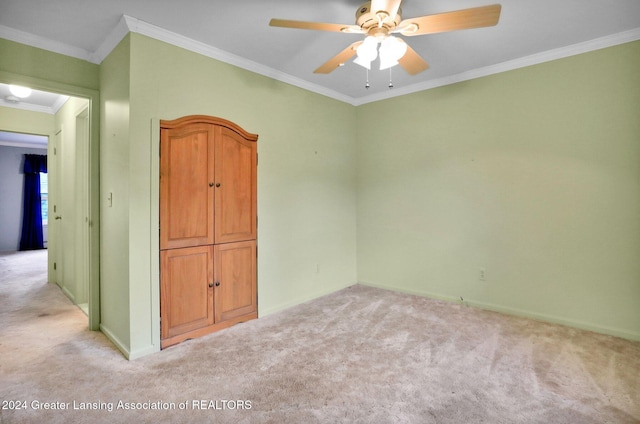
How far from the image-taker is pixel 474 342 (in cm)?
272

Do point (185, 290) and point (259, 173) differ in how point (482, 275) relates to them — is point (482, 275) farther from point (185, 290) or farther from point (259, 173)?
point (185, 290)

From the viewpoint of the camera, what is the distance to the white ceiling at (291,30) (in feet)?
7.51

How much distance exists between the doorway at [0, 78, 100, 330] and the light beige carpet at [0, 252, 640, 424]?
1.72 ft

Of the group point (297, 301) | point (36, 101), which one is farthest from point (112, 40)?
point (297, 301)

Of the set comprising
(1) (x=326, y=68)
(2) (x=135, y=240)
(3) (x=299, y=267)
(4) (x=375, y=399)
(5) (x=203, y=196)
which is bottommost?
(4) (x=375, y=399)

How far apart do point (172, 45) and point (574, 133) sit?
365 cm

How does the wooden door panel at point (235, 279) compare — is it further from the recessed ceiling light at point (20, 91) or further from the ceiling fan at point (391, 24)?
the recessed ceiling light at point (20, 91)

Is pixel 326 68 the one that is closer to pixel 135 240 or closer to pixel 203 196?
pixel 203 196

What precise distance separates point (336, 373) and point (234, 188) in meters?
1.86

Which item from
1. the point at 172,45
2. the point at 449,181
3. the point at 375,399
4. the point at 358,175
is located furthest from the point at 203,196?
the point at 449,181

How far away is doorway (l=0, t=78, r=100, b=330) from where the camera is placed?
296cm

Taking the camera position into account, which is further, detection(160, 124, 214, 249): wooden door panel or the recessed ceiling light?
the recessed ceiling light

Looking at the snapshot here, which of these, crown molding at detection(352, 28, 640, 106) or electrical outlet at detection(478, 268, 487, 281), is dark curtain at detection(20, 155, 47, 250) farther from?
electrical outlet at detection(478, 268, 487, 281)

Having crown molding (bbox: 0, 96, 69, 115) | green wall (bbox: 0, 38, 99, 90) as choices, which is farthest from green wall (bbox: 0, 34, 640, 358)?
crown molding (bbox: 0, 96, 69, 115)
